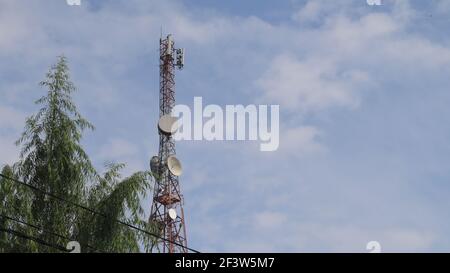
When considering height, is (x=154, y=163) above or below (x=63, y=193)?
above

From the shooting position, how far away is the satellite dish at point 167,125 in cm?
3222

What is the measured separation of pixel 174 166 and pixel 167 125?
6.65 ft

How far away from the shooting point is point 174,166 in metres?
33.7

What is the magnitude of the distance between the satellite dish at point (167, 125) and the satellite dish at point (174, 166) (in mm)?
1439

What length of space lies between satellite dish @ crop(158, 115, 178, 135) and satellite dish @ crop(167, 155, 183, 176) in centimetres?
144

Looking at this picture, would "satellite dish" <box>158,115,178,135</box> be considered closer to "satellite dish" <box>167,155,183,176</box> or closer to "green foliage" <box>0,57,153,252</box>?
"satellite dish" <box>167,155,183,176</box>

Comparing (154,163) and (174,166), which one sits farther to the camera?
(154,163)

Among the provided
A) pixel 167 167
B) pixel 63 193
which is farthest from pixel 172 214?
pixel 63 193

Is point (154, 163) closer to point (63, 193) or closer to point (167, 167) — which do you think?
point (167, 167)

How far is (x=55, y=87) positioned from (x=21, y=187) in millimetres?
2666

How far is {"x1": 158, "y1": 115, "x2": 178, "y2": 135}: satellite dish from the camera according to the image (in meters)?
32.2

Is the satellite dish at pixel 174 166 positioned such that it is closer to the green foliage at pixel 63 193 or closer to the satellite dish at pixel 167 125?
the satellite dish at pixel 167 125
